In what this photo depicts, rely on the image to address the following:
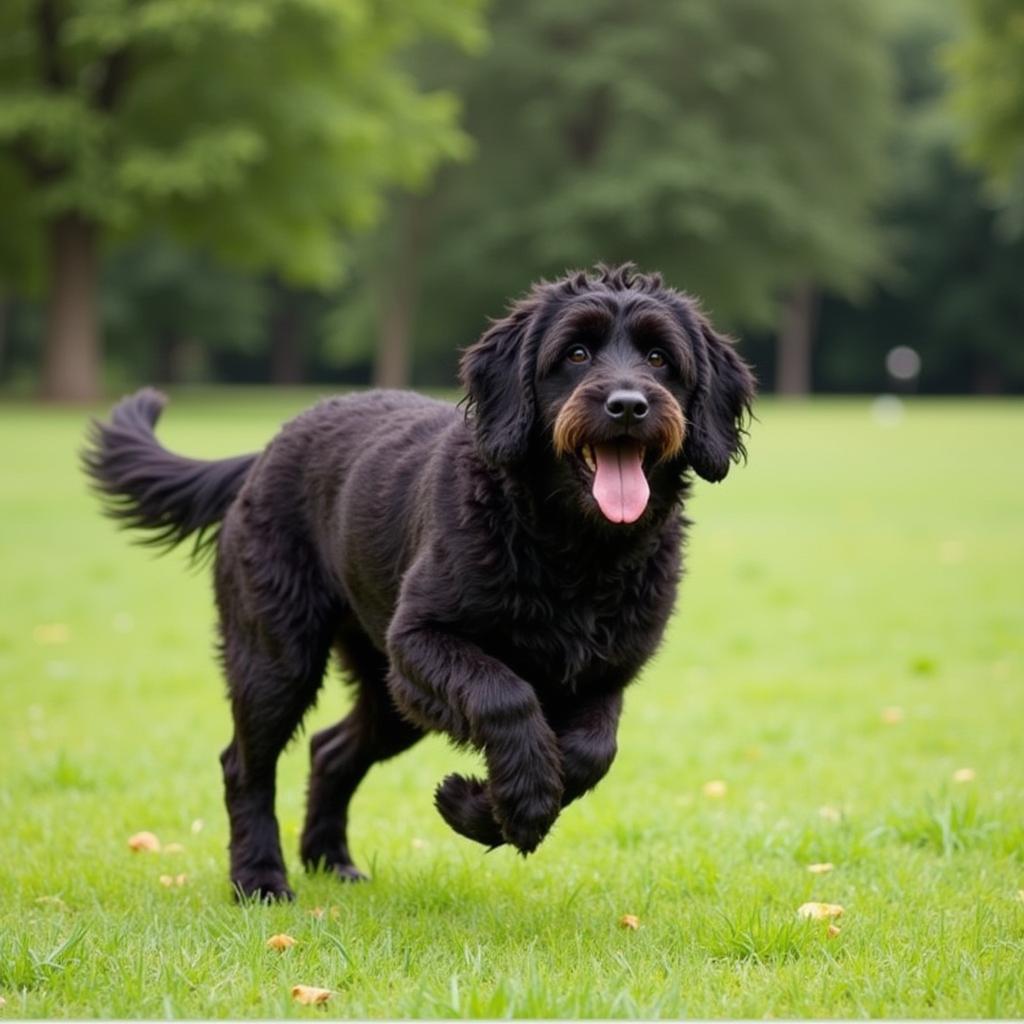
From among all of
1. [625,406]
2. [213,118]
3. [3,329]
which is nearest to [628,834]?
[625,406]

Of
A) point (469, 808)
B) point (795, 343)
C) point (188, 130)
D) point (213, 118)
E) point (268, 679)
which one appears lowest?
point (469, 808)

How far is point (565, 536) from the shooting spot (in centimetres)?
440

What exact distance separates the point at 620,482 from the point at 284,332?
5966cm

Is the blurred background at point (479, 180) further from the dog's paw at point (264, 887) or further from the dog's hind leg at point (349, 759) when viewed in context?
the dog's paw at point (264, 887)

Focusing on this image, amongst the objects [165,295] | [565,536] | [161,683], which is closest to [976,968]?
[565,536]

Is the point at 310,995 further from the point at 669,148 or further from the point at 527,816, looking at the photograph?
the point at 669,148

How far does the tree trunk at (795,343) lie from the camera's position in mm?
58562

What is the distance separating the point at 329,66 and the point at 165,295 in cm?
2245

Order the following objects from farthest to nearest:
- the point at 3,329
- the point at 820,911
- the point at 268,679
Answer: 1. the point at 3,329
2. the point at 268,679
3. the point at 820,911

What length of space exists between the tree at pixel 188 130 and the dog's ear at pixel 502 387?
87.6ft

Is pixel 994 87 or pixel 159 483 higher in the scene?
pixel 994 87

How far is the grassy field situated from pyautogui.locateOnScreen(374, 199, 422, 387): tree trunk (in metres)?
34.5

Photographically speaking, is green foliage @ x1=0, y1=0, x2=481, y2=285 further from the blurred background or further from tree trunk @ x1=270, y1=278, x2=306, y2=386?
tree trunk @ x1=270, y1=278, x2=306, y2=386

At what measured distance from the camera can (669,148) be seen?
47.8 meters
